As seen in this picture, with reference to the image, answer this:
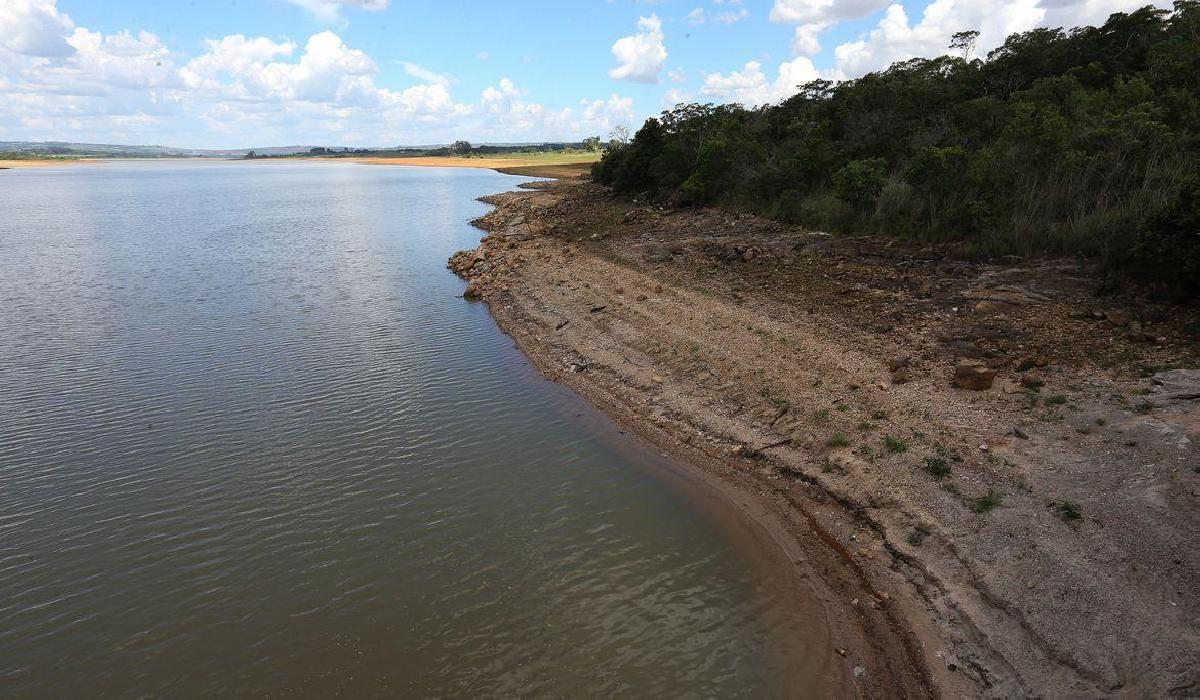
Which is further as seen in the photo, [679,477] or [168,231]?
[168,231]

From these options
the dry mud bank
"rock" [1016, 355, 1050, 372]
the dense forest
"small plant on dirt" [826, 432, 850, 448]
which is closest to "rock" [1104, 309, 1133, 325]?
the dry mud bank

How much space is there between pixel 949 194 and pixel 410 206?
55629 mm

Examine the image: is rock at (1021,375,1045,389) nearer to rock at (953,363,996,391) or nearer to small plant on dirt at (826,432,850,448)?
rock at (953,363,996,391)

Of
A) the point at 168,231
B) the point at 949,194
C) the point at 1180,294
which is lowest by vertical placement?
the point at 168,231

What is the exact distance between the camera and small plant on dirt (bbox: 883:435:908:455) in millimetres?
11125

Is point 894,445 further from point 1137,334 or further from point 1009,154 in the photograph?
point 1009,154

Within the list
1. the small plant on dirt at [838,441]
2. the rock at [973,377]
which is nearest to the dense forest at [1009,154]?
the rock at [973,377]

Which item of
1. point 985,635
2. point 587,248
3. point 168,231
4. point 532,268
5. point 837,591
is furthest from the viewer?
point 168,231

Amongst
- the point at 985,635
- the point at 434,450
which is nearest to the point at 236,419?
the point at 434,450

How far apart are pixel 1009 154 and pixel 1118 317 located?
9.82m

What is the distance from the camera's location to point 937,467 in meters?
10.5

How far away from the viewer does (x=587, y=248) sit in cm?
3125

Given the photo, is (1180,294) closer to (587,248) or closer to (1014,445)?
(1014,445)

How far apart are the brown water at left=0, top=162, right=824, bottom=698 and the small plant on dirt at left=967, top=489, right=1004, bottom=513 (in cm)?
337
